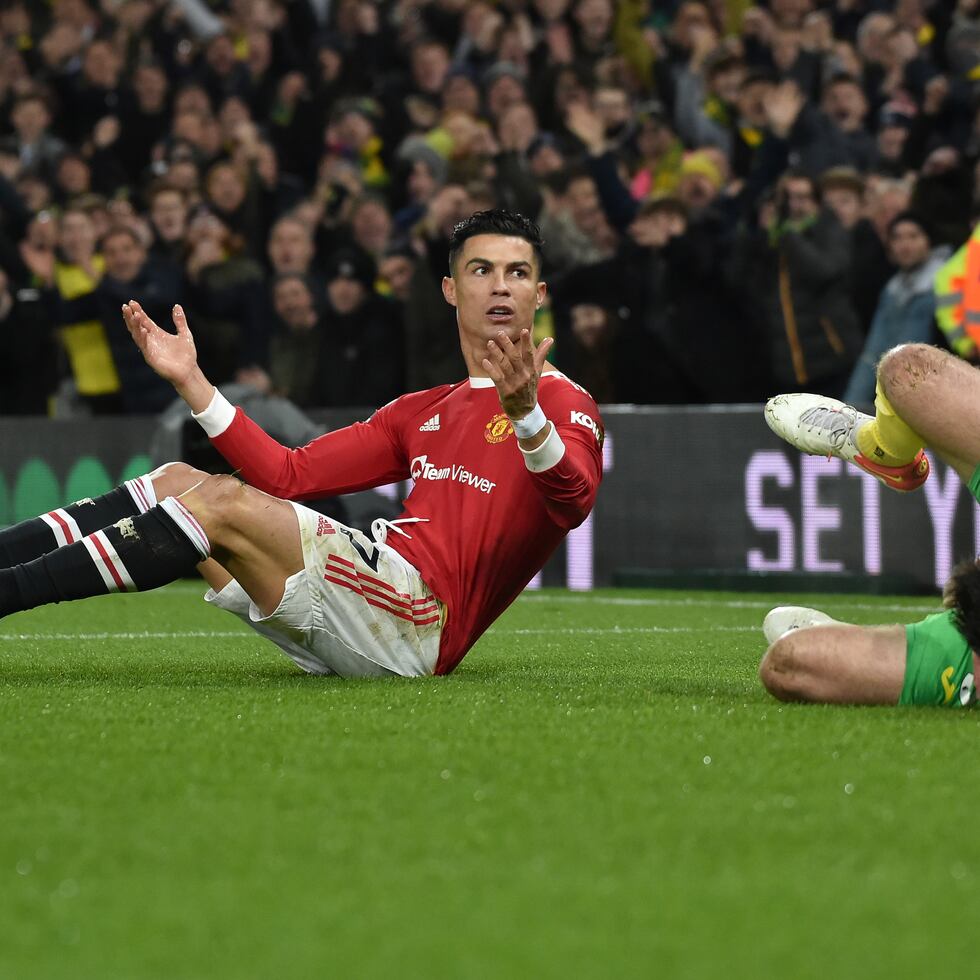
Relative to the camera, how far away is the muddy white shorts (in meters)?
4.89

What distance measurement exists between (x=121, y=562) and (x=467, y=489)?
101 centimetres

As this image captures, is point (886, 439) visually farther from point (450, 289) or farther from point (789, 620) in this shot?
point (450, 289)

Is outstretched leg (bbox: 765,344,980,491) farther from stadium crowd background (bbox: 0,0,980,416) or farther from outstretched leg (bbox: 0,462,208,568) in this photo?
stadium crowd background (bbox: 0,0,980,416)

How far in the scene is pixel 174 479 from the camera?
530cm

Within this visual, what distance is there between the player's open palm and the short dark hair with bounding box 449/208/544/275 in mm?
890

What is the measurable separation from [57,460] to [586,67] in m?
4.43

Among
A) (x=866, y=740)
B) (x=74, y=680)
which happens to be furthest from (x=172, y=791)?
(x=74, y=680)

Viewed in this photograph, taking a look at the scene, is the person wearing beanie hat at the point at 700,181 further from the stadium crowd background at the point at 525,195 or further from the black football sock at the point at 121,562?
the black football sock at the point at 121,562

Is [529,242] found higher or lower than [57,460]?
higher

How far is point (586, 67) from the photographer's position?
1270 cm

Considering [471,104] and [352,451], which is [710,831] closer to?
[352,451]

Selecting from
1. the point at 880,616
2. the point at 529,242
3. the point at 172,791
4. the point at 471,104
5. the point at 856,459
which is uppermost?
the point at 471,104

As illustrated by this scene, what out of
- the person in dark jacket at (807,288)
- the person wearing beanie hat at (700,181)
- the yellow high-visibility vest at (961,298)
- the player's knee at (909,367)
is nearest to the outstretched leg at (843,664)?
the player's knee at (909,367)

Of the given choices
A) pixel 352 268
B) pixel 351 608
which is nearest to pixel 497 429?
pixel 351 608
